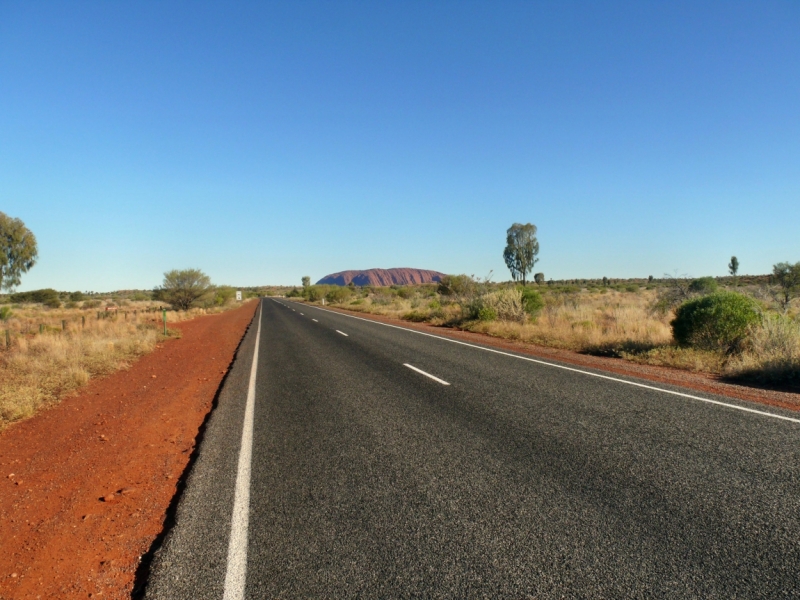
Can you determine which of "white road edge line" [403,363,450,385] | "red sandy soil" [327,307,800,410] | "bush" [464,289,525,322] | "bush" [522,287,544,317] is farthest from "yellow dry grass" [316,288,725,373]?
"white road edge line" [403,363,450,385]

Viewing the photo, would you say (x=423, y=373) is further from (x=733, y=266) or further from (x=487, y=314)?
(x=733, y=266)

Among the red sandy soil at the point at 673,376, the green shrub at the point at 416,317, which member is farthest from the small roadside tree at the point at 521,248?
the red sandy soil at the point at 673,376

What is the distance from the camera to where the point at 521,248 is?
170ft

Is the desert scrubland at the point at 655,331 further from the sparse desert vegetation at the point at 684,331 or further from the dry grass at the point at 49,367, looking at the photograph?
the dry grass at the point at 49,367

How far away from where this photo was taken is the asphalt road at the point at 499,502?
8.90 feet

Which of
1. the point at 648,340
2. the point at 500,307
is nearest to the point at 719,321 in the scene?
the point at 648,340

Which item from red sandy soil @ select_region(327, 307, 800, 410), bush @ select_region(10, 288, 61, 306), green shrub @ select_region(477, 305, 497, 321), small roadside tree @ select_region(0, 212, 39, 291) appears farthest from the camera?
bush @ select_region(10, 288, 61, 306)

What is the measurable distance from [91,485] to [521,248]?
50877 millimetres

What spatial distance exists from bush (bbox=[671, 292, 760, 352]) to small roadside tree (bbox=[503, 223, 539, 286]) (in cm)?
4071

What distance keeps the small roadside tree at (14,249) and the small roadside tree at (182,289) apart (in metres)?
11.8

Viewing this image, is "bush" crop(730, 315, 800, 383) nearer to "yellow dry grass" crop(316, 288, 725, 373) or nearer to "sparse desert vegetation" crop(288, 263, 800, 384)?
"sparse desert vegetation" crop(288, 263, 800, 384)

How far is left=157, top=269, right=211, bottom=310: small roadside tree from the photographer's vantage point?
162 ft

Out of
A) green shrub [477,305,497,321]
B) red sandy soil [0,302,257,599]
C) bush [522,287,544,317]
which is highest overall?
bush [522,287,544,317]

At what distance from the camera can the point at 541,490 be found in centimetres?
381
